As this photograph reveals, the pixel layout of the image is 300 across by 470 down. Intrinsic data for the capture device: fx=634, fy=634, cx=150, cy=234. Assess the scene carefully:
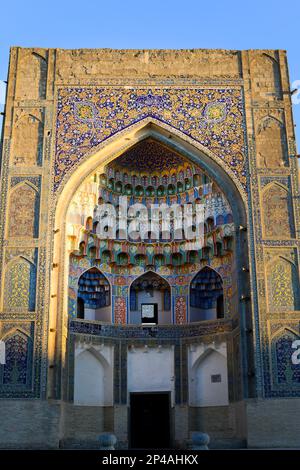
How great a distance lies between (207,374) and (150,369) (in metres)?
1.30

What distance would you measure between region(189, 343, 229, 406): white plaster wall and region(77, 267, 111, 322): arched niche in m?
2.24

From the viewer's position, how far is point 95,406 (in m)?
13.7

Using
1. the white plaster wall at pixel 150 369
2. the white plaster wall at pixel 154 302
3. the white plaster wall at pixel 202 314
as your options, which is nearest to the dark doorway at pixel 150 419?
the white plaster wall at pixel 150 369

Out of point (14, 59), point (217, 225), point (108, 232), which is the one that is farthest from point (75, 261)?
point (14, 59)

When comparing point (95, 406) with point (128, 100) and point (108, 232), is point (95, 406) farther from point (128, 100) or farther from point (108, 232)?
point (128, 100)

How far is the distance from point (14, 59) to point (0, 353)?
6.69m

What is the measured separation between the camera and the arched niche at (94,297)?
1482 centimetres

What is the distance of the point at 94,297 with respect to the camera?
15023 mm

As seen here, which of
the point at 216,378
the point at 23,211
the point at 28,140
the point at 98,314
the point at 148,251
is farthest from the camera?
the point at 148,251

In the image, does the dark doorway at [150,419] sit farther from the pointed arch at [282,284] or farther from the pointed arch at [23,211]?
the pointed arch at [23,211]

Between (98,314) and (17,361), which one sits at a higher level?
(98,314)

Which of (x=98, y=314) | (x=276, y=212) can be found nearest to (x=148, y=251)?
(x=98, y=314)

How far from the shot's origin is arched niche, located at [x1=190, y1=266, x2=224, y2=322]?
14867 millimetres

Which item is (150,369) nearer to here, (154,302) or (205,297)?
(154,302)
